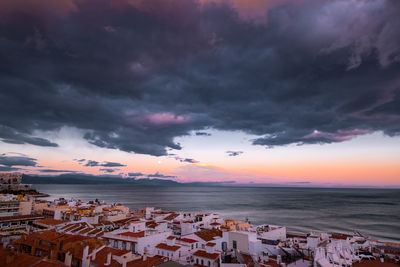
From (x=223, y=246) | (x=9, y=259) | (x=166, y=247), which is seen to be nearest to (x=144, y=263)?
(x=166, y=247)

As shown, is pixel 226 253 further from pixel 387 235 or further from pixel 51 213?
pixel 387 235

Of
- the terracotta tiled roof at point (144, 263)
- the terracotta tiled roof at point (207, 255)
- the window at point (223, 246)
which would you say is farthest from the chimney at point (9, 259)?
the window at point (223, 246)

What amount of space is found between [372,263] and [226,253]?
1817 cm

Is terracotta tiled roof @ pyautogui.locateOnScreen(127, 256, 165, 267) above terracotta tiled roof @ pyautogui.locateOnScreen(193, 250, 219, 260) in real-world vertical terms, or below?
above

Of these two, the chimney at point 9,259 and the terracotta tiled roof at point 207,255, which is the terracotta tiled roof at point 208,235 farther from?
the chimney at point 9,259

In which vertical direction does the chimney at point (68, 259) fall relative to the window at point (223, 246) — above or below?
above

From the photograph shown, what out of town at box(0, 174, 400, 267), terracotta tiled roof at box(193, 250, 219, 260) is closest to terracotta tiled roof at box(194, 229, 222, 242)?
town at box(0, 174, 400, 267)

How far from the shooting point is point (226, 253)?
110 feet

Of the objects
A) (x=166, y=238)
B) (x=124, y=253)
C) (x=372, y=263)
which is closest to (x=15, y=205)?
(x=166, y=238)

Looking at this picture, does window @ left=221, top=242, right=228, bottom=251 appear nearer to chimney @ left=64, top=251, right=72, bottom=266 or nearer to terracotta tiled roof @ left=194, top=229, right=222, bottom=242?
terracotta tiled roof @ left=194, top=229, right=222, bottom=242

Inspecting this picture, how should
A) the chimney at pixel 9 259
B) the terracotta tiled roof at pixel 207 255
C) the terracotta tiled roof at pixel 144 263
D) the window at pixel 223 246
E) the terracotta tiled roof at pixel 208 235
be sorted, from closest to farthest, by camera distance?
the chimney at pixel 9 259 < the terracotta tiled roof at pixel 144 263 < the terracotta tiled roof at pixel 207 255 < the window at pixel 223 246 < the terracotta tiled roof at pixel 208 235

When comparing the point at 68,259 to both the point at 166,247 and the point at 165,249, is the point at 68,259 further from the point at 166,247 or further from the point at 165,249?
the point at 166,247

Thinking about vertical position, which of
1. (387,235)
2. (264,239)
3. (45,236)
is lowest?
(387,235)

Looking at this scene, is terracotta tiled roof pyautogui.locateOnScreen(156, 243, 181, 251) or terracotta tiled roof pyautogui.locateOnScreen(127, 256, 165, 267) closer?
terracotta tiled roof pyautogui.locateOnScreen(127, 256, 165, 267)
